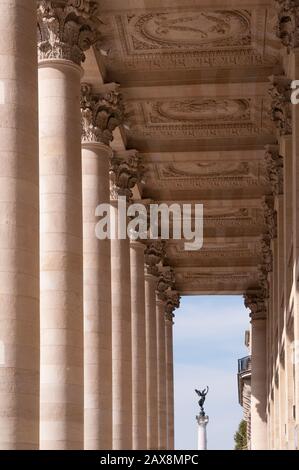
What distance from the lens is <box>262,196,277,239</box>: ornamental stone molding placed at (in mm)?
72312

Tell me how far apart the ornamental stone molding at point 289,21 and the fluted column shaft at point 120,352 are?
63.1ft

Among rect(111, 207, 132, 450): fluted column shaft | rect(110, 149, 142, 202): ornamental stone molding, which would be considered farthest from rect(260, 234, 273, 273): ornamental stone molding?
rect(111, 207, 132, 450): fluted column shaft

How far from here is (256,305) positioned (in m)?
105

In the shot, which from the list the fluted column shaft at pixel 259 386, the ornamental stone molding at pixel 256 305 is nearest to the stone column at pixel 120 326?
the fluted column shaft at pixel 259 386

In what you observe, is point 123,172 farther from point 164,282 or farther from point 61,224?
point 164,282

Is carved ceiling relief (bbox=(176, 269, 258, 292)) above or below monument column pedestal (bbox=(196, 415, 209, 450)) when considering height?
above

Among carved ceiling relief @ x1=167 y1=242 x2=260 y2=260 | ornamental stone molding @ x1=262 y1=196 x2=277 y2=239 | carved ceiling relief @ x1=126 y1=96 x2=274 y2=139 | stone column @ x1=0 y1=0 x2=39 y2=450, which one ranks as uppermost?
carved ceiling relief @ x1=167 y1=242 x2=260 y2=260

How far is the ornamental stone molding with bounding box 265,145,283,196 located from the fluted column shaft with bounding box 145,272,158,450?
23051 mm

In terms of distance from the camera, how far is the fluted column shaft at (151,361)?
8326 centimetres

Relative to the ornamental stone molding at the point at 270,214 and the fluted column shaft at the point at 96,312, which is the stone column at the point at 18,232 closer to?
the fluted column shaft at the point at 96,312

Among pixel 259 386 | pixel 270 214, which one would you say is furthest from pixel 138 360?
pixel 259 386

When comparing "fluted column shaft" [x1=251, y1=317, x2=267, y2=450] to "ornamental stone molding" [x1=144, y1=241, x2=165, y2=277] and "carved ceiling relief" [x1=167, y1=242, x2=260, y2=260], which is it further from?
"ornamental stone molding" [x1=144, y1=241, x2=165, y2=277]

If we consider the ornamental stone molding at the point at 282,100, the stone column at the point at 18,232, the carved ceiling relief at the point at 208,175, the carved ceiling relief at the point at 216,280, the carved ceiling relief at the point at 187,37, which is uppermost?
the carved ceiling relief at the point at 216,280
